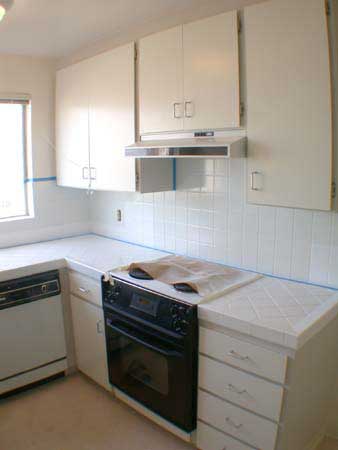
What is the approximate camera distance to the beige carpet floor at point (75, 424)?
230cm

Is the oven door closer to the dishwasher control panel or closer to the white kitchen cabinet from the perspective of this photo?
the white kitchen cabinet

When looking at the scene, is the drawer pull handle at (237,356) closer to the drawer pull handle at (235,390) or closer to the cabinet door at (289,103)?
the drawer pull handle at (235,390)

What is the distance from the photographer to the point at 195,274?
2.32 metres

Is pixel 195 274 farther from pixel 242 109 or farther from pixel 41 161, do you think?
pixel 41 161

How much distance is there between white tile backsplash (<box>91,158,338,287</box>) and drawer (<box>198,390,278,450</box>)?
779 millimetres

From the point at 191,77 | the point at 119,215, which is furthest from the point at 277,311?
the point at 119,215

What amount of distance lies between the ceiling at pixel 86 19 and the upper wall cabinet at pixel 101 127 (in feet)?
0.55

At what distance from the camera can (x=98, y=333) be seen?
104 inches

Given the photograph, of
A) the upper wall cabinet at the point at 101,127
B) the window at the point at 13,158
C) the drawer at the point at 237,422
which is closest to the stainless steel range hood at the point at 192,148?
the upper wall cabinet at the point at 101,127

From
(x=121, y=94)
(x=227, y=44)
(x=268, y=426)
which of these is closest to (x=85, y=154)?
(x=121, y=94)

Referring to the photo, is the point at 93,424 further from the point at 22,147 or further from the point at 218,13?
the point at 218,13

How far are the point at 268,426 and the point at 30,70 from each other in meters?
2.97

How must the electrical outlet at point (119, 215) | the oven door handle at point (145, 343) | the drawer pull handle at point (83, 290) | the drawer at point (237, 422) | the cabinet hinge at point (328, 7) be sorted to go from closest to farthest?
the cabinet hinge at point (328, 7) → the drawer at point (237, 422) → the oven door handle at point (145, 343) → the drawer pull handle at point (83, 290) → the electrical outlet at point (119, 215)

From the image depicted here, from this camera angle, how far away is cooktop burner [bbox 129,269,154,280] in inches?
91.1
